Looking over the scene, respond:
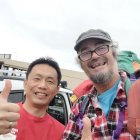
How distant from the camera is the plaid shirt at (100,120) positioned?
278cm

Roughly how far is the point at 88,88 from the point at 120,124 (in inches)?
28.0

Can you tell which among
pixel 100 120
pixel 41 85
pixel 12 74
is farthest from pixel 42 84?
pixel 12 74

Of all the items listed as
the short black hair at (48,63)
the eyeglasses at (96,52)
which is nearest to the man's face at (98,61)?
the eyeglasses at (96,52)

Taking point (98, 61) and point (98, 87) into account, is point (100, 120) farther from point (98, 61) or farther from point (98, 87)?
point (98, 61)

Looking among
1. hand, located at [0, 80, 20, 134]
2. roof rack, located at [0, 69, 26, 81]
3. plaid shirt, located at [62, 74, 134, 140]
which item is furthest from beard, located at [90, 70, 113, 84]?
roof rack, located at [0, 69, 26, 81]

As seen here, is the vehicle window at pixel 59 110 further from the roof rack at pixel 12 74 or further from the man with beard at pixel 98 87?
the man with beard at pixel 98 87

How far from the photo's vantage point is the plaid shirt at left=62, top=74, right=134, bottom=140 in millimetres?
2777

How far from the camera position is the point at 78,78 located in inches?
1169

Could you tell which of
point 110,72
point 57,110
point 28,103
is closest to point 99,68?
point 110,72

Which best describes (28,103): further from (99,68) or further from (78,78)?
(78,78)

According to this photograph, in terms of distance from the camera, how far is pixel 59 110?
5.46 metres

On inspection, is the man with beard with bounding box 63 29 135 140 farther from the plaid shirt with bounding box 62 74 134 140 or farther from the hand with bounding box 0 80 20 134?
the hand with bounding box 0 80 20 134

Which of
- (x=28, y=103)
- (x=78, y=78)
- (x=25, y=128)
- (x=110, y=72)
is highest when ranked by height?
(x=78, y=78)

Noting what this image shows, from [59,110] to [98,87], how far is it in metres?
2.37
